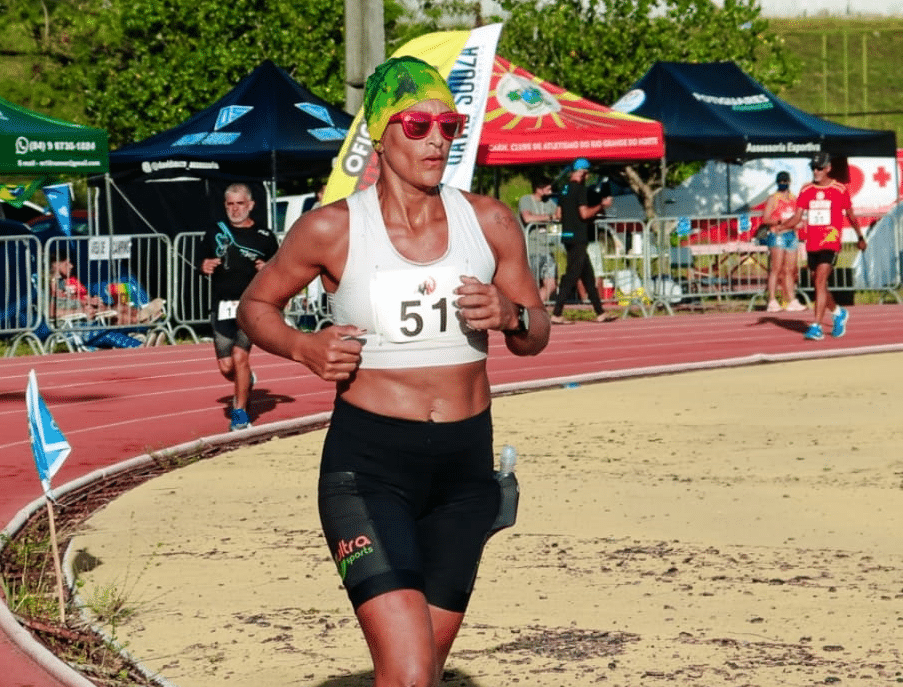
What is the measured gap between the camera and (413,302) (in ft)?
15.7

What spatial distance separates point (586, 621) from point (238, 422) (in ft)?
21.4

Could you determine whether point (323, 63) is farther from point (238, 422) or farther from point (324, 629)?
point (324, 629)

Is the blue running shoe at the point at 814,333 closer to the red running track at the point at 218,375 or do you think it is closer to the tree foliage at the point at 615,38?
the red running track at the point at 218,375

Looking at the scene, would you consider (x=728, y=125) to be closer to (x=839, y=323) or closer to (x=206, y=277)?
(x=839, y=323)

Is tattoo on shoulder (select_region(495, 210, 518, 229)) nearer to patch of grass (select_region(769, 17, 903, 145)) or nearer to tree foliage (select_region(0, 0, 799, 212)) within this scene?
tree foliage (select_region(0, 0, 799, 212))

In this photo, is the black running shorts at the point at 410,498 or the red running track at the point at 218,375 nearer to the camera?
the black running shorts at the point at 410,498

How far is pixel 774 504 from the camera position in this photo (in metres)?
10.1

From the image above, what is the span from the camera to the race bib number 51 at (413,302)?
4797 millimetres

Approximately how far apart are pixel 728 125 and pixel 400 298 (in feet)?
69.7

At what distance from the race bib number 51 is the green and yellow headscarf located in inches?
17.4

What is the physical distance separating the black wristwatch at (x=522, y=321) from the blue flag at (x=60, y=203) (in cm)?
2110

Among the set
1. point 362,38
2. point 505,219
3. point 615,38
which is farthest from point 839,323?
point 615,38


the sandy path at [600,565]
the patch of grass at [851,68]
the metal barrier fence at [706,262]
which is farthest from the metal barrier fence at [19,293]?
the patch of grass at [851,68]

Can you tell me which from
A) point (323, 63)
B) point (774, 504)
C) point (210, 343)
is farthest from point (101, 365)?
point (323, 63)
